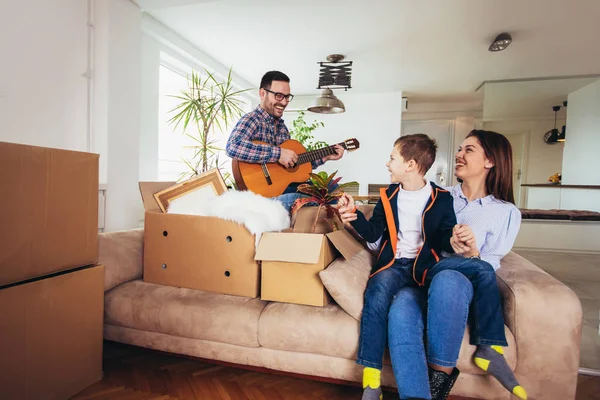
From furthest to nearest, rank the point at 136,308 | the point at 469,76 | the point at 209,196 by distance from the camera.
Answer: the point at 469,76, the point at 209,196, the point at 136,308

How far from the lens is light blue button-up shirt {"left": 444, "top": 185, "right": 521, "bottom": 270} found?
1384 mm

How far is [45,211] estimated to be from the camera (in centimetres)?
112

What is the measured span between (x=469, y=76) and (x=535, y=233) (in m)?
2.44

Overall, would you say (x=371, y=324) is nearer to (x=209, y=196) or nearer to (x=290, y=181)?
(x=209, y=196)

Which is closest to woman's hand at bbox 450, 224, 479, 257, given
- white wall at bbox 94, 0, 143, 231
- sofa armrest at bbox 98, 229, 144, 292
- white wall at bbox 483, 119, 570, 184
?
sofa armrest at bbox 98, 229, 144, 292

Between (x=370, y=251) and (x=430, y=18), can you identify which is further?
(x=430, y=18)

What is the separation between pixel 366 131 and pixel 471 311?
5.21 metres

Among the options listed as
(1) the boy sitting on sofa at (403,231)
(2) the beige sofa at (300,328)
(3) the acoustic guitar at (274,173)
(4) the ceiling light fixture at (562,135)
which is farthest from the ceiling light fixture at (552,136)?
A: (1) the boy sitting on sofa at (403,231)

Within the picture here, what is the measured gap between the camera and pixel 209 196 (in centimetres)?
171

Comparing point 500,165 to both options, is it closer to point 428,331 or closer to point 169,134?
point 428,331

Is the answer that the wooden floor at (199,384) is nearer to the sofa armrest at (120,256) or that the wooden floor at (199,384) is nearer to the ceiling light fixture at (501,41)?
the sofa armrest at (120,256)

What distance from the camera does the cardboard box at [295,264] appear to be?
→ 1.31 meters

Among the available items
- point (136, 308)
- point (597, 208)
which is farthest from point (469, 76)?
point (136, 308)

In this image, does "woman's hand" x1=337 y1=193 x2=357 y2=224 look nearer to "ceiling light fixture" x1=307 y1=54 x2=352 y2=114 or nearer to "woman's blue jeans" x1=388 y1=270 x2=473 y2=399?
"woman's blue jeans" x1=388 y1=270 x2=473 y2=399
